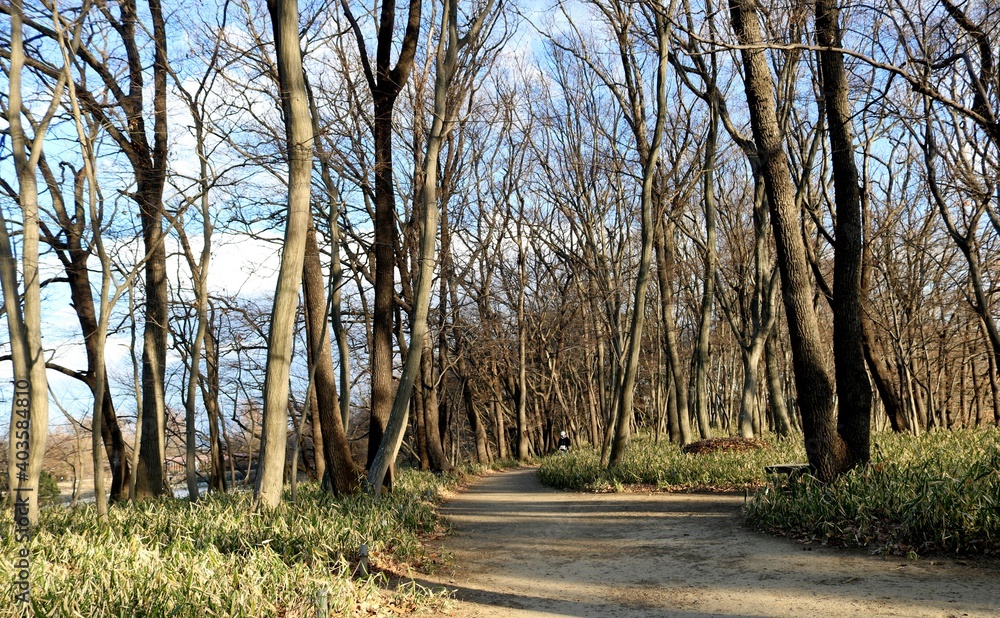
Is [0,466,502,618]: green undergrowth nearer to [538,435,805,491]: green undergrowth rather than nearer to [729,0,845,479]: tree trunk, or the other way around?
[729,0,845,479]: tree trunk

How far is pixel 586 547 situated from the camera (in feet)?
24.9

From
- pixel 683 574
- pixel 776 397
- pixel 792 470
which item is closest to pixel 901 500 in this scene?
pixel 683 574

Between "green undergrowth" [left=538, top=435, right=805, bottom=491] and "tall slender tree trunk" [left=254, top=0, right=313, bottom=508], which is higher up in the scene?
"tall slender tree trunk" [left=254, top=0, right=313, bottom=508]

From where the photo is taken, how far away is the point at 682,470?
12023mm

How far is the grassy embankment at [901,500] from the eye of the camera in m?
5.82

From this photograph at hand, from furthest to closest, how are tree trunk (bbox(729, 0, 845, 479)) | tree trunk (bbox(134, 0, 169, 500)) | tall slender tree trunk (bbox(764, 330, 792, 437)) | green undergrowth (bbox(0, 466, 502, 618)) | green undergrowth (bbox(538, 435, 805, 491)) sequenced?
tall slender tree trunk (bbox(764, 330, 792, 437)) → green undergrowth (bbox(538, 435, 805, 491)) → tree trunk (bbox(134, 0, 169, 500)) → tree trunk (bbox(729, 0, 845, 479)) → green undergrowth (bbox(0, 466, 502, 618))

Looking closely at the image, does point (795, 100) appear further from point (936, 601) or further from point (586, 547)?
point (936, 601)

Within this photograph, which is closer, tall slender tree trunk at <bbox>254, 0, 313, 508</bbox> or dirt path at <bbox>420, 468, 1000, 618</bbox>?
dirt path at <bbox>420, 468, 1000, 618</bbox>

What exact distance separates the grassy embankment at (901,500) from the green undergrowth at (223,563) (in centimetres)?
412

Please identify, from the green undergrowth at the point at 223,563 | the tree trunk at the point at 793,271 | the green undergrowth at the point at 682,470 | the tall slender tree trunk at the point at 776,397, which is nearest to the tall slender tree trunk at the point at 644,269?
the green undergrowth at the point at 682,470

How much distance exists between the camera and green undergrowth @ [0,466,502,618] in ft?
13.9

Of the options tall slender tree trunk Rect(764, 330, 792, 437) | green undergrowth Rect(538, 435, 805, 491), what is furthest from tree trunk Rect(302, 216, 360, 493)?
tall slender tree trunk Rect(764, 330, 792, 437)

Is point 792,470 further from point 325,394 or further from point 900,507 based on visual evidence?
point 325,394

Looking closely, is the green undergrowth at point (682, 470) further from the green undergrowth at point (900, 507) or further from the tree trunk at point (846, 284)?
the green undergrowth at point (900, 507)
